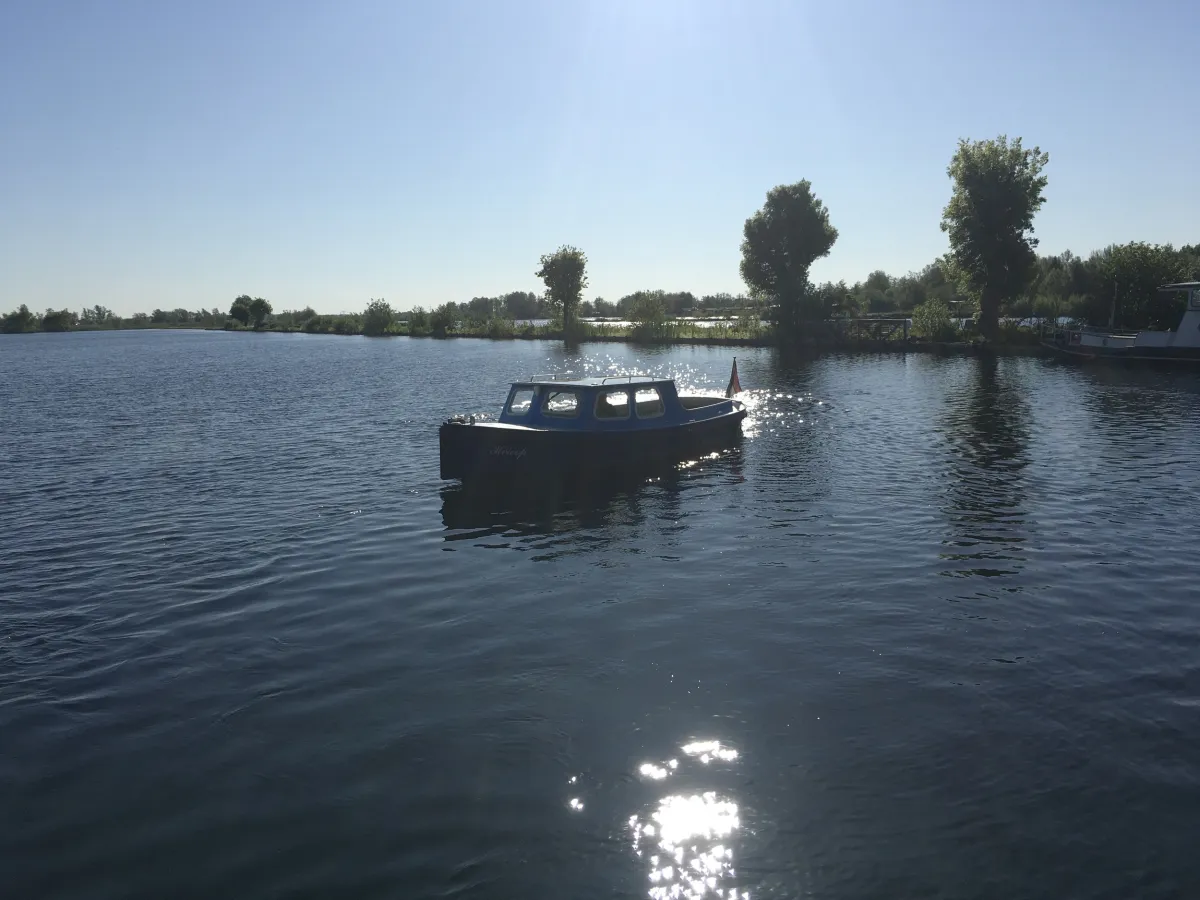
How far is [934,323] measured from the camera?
86500 millimetres

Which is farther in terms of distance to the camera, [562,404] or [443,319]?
[443,319]

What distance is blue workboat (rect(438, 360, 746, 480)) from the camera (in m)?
24.2

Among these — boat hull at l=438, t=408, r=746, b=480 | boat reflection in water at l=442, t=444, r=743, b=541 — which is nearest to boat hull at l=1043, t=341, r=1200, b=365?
boat reflection in water at l=442, t=444, r=743, b=541

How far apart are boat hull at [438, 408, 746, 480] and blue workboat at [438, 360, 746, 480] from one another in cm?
3

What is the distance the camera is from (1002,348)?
79.6 metres

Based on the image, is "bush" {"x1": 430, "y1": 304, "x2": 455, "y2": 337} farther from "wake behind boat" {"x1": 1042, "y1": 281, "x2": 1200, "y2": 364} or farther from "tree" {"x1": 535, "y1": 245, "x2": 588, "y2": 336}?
"wake behind boat" {"x1": 1042, "y1": 281, "x2": 1200, "y2": 364}

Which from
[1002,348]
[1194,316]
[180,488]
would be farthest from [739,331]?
[180,488]

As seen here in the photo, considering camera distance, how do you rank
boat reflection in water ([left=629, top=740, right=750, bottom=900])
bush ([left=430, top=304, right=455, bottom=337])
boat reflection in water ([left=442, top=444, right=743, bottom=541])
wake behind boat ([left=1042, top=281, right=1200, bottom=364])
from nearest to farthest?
boat reflection in water ([left=629, top=740, right=750, bottom=900])
boat reflection in water ([left=442, top=444, right=743, bottom=541])
wake behind boat ([left=1042, top=281, right=1200, bottom=364])
bush ([left=430, top=304, right=455, bottom=337])

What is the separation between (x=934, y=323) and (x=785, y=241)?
78.7 feet

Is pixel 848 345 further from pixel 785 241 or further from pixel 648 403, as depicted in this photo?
pixel 648 403

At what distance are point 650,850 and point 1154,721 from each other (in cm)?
743

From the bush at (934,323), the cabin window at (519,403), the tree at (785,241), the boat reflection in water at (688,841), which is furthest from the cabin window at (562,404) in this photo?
the tree at (785,241)

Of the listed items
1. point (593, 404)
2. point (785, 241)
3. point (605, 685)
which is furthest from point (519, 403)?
point (785, 241)

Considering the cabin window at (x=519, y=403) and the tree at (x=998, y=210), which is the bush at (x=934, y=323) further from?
the cabin window at (x=519, y=403)
